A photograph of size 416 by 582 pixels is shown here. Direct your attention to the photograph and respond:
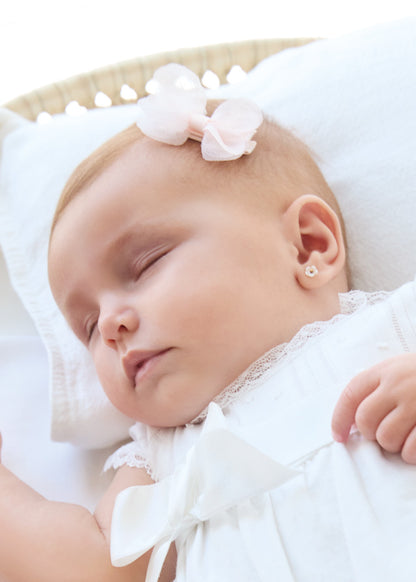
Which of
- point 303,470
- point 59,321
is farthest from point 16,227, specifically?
point 303,470

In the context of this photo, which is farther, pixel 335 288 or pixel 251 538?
pixel 335 288

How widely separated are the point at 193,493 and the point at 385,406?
9.1 inches

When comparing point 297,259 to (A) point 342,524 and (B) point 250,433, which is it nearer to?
(B) point 250,433

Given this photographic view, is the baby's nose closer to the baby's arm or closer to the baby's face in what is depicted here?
the baby's face

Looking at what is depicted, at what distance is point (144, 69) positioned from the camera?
4.95 feet

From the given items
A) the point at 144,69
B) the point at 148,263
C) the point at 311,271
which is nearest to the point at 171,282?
the point at 148,263

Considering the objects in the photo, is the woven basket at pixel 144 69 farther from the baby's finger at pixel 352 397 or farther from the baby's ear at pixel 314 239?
the baby's finger at pixel 352 397

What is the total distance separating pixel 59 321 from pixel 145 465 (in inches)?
13.7

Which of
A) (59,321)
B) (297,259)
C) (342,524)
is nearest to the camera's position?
(342,524)

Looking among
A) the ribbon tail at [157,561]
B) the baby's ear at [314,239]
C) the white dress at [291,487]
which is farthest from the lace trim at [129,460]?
the baby's ear at [314,239]

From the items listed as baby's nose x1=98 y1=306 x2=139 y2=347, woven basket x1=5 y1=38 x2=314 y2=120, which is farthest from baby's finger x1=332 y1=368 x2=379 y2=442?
woven basket x1=5 y1=38 x2=314 y2=120

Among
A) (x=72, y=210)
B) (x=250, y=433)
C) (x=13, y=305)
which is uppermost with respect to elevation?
(x=72, y=210)

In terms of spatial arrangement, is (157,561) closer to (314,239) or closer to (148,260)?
(148,260)

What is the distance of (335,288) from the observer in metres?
0.98
